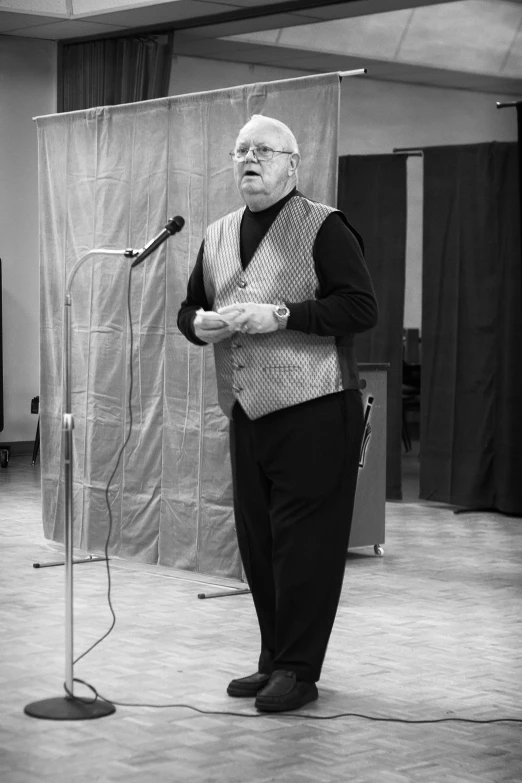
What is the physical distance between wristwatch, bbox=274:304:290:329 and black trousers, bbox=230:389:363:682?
23 cm

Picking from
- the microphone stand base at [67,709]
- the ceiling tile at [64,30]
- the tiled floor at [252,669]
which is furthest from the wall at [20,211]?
the microphone stand base at [67,709]

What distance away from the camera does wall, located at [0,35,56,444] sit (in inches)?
374

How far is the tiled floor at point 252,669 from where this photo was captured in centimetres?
281

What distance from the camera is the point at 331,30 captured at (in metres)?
9.20

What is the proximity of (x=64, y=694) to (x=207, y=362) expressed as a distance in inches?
71.2

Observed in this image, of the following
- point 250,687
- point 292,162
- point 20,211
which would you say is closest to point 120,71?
point 20,211

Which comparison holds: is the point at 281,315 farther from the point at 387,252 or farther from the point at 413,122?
the point at 413,122

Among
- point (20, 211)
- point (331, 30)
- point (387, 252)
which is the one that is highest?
point (331, 30)

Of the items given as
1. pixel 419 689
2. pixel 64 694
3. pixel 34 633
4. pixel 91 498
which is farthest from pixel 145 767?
pixel 91 498

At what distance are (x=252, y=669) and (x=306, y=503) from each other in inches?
28.4

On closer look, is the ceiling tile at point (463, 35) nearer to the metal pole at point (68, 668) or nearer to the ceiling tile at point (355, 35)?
the ceiling tile at point (355, 35)

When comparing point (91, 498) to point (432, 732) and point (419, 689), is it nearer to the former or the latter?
point (419, 689)

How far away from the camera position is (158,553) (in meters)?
5.18

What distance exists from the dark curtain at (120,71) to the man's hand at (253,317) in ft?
18.4
